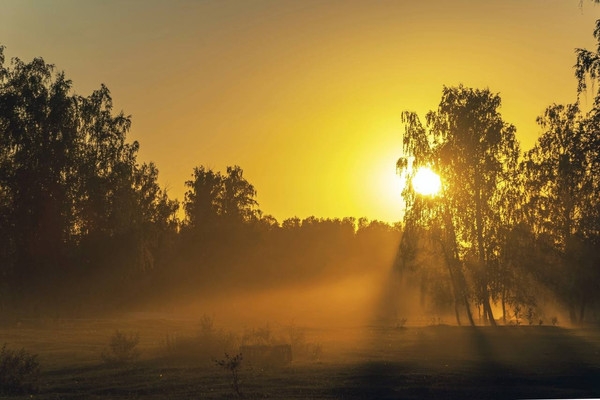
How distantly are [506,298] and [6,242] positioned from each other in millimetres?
38165

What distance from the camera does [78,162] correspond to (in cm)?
4088

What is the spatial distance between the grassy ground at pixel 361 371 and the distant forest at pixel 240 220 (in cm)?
590

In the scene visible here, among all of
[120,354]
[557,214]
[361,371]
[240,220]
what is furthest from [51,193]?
[240,220]

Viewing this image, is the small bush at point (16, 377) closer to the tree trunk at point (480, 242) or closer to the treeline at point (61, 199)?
the treeline at point (61, 199)

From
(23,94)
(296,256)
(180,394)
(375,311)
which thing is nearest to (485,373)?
(180,394)

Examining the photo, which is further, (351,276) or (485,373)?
(351,276)

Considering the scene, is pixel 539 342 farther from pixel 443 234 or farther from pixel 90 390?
pixel 90 390

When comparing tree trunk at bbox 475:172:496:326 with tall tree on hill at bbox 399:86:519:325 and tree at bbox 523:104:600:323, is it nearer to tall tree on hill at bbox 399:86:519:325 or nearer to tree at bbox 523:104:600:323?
tall tree on hill at bbox 399:86:519:325

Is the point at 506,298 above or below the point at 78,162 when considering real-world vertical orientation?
below

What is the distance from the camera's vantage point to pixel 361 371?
26422mm

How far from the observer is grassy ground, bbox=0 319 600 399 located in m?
21.8

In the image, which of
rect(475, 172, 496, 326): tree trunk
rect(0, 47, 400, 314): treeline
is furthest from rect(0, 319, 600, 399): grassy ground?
rect(475, 172, 496, 326): tree trunk

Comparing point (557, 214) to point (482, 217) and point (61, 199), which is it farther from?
point (61, 199)

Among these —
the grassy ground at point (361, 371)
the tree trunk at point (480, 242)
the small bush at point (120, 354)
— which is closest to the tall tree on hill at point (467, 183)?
the tree trunk at point (480, 242)
